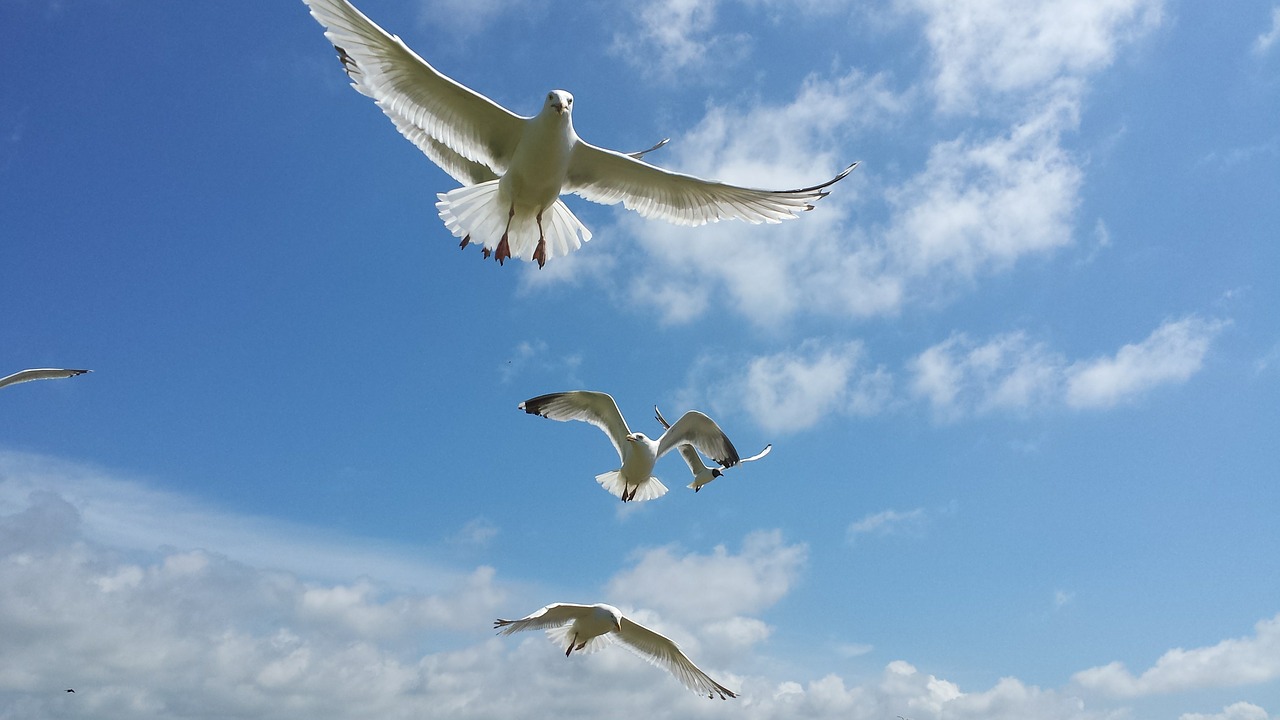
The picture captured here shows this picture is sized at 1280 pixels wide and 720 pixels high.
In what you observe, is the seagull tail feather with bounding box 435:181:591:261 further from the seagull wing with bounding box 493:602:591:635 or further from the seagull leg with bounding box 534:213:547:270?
the seagull wing with bounding box 493:602:591:635

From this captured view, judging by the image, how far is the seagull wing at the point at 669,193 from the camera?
11.4m

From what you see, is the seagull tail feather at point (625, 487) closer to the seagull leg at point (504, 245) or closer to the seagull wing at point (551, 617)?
the seagull wing at point (551, 617)

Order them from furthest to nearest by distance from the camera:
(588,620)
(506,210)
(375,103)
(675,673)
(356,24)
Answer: (675,673) < (588,620) < (506,210) < (375,103) < (356,24)

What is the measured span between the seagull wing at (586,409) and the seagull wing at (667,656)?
2919 millimetres

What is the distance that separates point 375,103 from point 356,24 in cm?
102

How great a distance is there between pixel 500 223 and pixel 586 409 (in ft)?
17.5

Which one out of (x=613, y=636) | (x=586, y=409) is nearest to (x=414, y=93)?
(x=586, y=409)

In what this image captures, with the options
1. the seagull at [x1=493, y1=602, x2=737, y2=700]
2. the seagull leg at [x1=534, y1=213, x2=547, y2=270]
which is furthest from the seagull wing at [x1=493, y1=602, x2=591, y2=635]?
the seagull leg at [x1=534, y1=213, x2=547, y2=270]

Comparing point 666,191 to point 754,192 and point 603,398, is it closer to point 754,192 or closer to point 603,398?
point 754,192

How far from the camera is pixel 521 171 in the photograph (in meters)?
10.9

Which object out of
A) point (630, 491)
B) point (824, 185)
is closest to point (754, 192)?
point (824, 185)

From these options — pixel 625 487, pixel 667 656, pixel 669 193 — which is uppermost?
pixel 669 193

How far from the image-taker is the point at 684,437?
15.7m

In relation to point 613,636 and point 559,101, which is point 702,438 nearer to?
point 613,636
